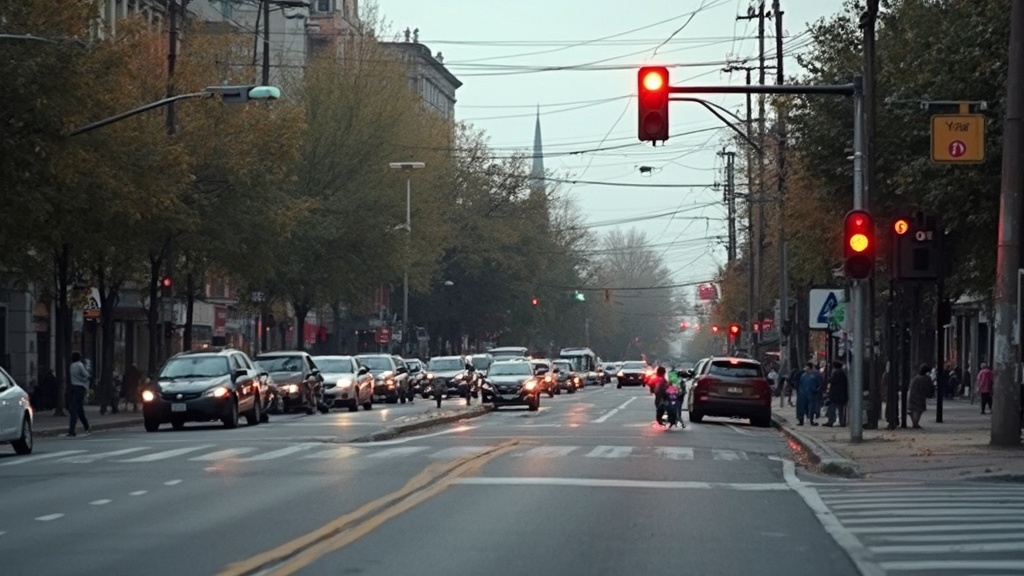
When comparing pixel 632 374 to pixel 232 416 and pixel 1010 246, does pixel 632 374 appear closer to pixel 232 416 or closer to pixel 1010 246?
pixel 232 416

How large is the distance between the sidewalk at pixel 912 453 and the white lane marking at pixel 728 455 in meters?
1.10

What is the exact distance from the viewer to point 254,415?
39312 mm

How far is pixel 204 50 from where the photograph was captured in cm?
5397

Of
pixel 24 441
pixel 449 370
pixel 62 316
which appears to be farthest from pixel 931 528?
pixel 449 370

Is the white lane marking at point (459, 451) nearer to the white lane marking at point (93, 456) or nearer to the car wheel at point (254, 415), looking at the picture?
the white lane marking at point (93, 456)

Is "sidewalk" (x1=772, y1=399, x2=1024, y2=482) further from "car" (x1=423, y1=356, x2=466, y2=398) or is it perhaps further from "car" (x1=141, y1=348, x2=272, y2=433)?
"car" (x1=423, y1=356, x2=466, y2=398)

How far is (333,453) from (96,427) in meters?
15.1

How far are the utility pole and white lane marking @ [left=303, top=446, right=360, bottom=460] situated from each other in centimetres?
993

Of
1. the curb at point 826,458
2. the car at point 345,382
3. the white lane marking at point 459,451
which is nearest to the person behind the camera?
the curb at point 826,458

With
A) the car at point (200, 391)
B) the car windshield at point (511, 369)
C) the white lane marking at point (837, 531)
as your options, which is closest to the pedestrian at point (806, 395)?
the car at point (200, 391)

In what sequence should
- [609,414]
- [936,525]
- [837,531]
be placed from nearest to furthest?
1. [837,531]
2. [936,525]
3. [609,414]

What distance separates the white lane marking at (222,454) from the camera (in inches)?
1001

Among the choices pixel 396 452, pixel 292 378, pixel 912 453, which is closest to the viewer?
pixel 912 453

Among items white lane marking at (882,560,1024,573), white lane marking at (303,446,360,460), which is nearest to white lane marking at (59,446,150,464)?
white lane marking at (303,446,360,460)
